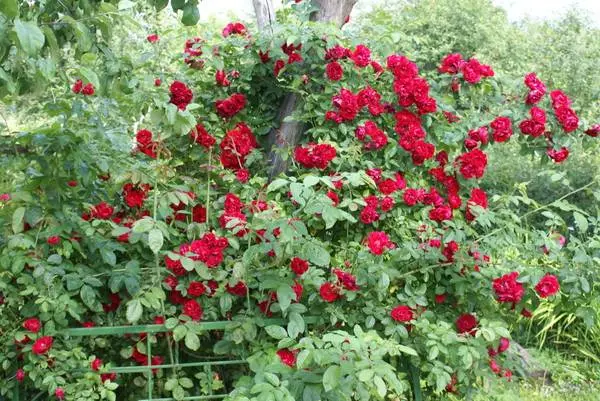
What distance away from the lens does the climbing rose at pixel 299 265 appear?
255cm

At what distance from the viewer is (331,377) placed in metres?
2.14

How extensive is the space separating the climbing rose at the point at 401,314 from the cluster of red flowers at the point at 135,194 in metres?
0.97

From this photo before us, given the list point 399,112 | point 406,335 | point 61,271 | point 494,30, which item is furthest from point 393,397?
point 494,30

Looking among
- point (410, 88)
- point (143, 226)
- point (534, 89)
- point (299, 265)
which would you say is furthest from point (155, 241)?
point (534, 89)

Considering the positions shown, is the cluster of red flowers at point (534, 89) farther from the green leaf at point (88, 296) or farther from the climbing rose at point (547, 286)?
the green leaf at point (88, 296)

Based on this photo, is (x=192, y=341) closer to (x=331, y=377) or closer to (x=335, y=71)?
(x=331, y=377)

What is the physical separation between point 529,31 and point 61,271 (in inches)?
503

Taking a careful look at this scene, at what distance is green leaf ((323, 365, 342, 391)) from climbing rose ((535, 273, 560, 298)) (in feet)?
2.96

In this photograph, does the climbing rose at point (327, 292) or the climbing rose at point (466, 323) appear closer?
the climbing rose at point (327, 292)

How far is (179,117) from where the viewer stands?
2324mm

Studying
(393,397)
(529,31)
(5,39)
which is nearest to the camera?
(5,39)

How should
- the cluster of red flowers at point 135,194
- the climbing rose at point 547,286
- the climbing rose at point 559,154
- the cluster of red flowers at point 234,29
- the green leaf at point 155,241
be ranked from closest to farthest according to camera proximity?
the green leaf at point 155,241 → the climbing rose at point 547,286 → the cluster of red flowers at point 135,194 → the climbing rose at point 559,154 → the cluster of red flowers at point 234,29

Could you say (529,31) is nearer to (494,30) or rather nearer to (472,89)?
(494,30)

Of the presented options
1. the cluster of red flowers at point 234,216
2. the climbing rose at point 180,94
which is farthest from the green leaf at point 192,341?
the climbing rose at point 180,94
